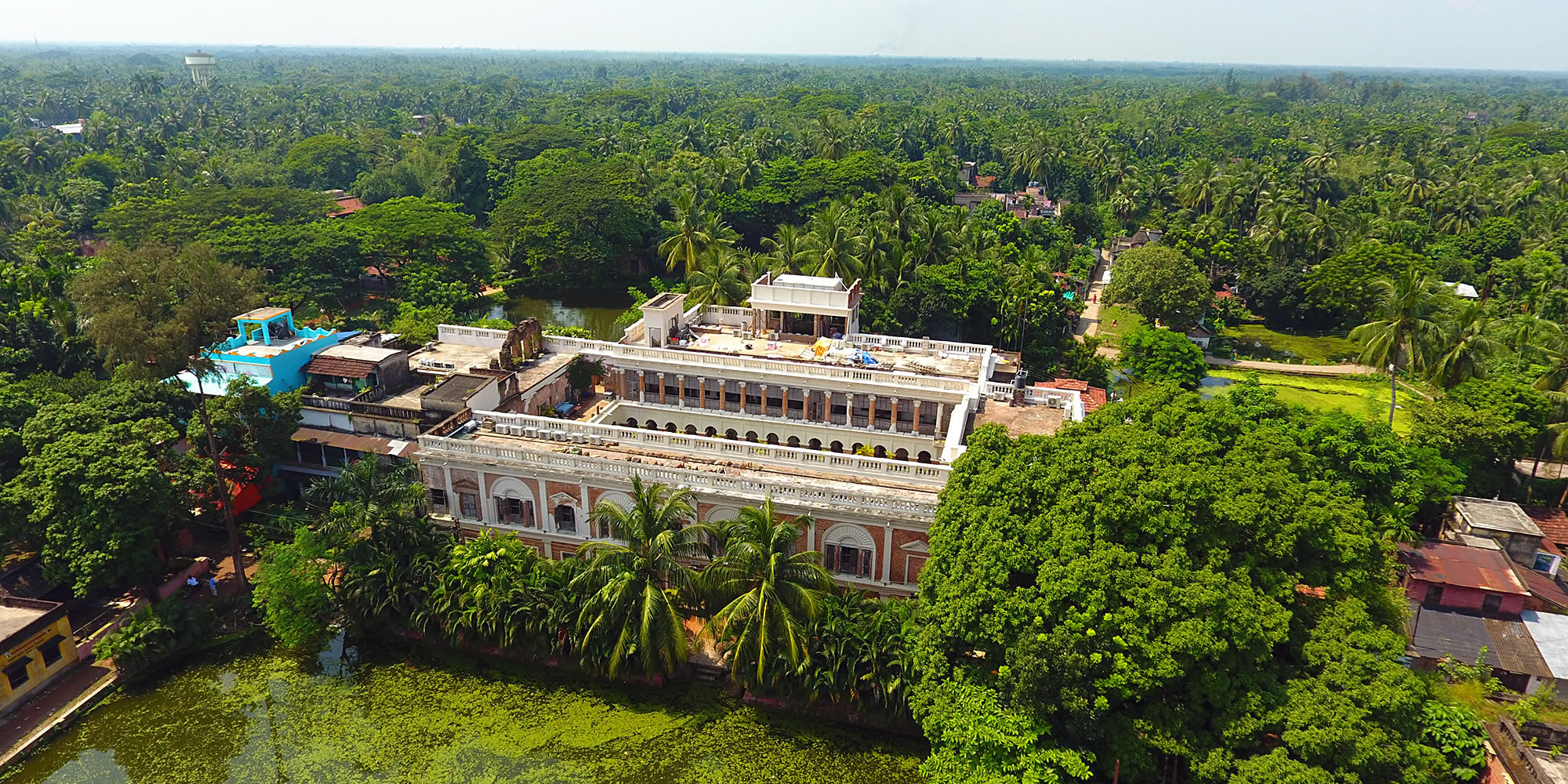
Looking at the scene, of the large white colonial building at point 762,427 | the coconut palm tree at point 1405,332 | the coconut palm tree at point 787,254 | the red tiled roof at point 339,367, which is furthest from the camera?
the coconut palm tree at point 787,254

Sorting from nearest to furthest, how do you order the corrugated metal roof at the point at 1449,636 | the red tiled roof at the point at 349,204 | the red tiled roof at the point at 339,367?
the corrugated metal roof at the point at 1449,636
the red tiled roof at the point at 339,367
the red tiled roof at the point at 349,204

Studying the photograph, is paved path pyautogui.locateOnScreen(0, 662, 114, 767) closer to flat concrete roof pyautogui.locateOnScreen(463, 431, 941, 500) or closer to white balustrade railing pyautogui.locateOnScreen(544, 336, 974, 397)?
flat concrete roof pyautogui.locateOnScreen(463, 431, 941, 500)

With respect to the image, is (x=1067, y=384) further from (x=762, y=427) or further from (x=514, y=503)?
(x=514, y=503)

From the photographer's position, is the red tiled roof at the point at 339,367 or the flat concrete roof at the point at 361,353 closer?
the red tiled roof at the point at 339,367

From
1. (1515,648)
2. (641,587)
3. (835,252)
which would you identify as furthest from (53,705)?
(835,252)

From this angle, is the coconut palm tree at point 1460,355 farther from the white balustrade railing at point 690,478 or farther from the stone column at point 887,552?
the stone column at point 887,552

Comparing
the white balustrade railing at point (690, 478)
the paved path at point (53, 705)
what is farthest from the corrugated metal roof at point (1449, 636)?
the paved path at point (53, 705)

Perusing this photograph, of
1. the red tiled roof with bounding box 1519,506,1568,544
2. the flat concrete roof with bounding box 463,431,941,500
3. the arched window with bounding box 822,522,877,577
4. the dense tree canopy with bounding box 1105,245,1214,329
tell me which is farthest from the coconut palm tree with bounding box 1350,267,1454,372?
the arched window with bounding box 822,522,877,577
